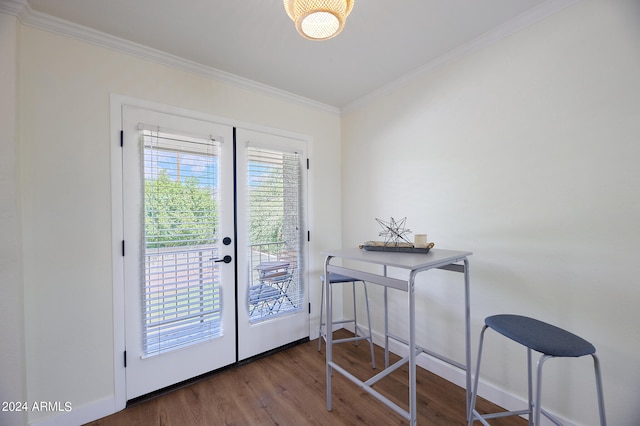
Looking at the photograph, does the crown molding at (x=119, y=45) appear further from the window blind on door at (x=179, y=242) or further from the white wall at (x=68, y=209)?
the window blind on door at (x=179, y=242)

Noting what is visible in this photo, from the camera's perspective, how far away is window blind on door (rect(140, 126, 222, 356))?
199cm

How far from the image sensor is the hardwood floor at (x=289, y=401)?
5.79 feet

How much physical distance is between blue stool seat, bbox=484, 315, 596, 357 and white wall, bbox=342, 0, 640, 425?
0.39m

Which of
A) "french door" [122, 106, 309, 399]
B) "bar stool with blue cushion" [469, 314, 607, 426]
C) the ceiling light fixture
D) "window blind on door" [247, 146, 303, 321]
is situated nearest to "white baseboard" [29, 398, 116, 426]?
"french door" [122, 106, 309, 399]

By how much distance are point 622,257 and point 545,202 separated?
1.47ft

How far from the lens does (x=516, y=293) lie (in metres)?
1.78

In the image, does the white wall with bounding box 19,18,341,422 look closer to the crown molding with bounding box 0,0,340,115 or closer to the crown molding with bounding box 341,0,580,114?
the crown molding with bounding box 0,0,340,115

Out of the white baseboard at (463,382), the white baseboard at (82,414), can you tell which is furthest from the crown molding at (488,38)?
the white baseboard at (82,414)

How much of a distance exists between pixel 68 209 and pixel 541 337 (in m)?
2.87

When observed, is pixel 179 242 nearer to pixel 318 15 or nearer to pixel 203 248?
pixel 203 248

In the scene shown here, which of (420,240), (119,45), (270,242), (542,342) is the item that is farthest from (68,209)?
(542,342)

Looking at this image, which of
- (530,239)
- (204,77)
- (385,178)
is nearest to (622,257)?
(530,239)

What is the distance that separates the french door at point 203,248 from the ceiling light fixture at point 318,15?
1.37 metres

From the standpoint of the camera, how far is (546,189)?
1.66 meters
